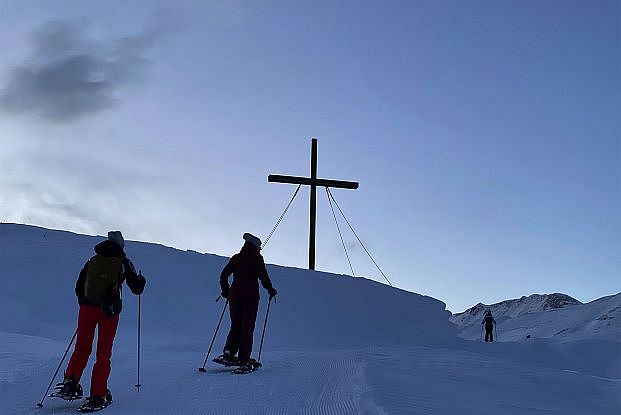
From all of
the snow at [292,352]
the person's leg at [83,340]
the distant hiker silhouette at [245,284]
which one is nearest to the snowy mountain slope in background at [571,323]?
the snow at [292,352]

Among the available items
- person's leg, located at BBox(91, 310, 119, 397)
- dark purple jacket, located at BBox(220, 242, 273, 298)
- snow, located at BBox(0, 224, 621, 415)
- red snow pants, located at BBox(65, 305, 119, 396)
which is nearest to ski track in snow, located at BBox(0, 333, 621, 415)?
snow, located at BBox(0, 224, 621, 415)

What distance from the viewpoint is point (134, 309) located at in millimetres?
17891

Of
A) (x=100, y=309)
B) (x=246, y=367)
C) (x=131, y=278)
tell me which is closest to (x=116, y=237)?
(x=131, y=278)

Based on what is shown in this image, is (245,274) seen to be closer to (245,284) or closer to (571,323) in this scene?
(245,284)

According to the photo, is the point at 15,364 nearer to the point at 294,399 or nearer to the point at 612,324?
the point at 294,399

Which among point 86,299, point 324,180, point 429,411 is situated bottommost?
point 429,411

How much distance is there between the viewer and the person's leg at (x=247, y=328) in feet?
33.0

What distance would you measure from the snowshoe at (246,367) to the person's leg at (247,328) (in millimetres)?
107

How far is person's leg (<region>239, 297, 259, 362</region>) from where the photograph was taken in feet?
33.0

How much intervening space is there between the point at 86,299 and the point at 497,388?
15.5 ft

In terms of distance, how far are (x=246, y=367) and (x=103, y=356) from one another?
8.81 feet

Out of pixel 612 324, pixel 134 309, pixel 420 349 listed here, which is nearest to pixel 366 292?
pixel 134 309

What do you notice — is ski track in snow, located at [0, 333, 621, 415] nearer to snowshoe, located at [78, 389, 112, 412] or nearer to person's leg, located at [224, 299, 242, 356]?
snowshoe, located at [78, 389, 112, 412]

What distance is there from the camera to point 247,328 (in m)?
10.3
